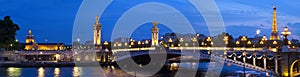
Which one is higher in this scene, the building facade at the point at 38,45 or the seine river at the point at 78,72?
the building facade at the point at 38,45

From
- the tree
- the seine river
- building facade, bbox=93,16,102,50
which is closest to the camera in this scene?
the seine river

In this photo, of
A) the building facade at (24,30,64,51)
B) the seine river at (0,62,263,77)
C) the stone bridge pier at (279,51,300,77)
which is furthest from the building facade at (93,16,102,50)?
the stone bridge pier at (279,51,300,77)

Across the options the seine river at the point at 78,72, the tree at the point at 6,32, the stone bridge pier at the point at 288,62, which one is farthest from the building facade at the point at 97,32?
the stone bridge pier at the point at 288,62

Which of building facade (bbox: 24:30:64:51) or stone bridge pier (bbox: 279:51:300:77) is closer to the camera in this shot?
stone bridge pier (bbox: 279:51:300:77)

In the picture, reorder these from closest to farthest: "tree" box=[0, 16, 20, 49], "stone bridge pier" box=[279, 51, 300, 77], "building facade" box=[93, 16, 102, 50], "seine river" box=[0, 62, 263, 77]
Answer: "stone bridge pier" box=[279, 51, 300, 77] → "seine river" box=[0, 62, 263, 77] → "tree" box=[0, 16, 20, 49] → "building facade" box=[93, 16, 102, 50]

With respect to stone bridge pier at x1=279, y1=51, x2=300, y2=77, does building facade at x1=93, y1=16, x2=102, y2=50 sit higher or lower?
higher

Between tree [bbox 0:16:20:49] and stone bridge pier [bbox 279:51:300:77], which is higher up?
tree [bbox 0:16:20:49]

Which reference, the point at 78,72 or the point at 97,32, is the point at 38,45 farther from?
the point at 78,72

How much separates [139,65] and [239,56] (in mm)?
20213

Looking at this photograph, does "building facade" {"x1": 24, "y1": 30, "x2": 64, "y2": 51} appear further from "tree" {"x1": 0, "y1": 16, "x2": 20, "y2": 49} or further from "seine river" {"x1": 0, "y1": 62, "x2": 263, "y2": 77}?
"seine river" {"x1": 0, "y1": 62, "x2": 263, "y2": 77}

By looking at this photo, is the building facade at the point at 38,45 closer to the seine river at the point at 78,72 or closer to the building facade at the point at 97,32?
the building facade at the point at 97,32

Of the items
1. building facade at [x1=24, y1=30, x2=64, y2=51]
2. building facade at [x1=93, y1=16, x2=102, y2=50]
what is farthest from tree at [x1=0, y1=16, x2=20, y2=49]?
building facade at [x1=24, y1=30, x2=64, y2=51]

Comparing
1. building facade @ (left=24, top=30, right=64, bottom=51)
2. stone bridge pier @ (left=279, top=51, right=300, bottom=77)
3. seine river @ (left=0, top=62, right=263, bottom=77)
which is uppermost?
building facade @ (left=24, top=30, right=64, bottom=51)

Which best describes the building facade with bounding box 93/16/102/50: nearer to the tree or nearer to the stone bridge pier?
the tree
